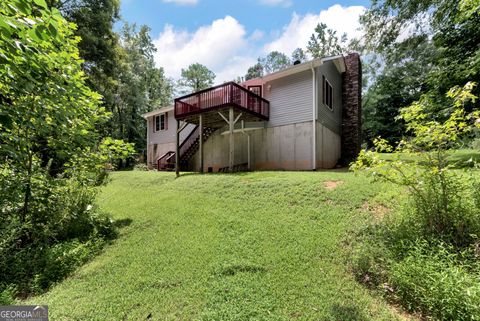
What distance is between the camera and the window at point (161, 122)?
19.4 metres

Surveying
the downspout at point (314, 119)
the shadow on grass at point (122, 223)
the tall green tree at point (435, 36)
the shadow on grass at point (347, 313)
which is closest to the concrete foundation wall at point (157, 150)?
the downspout at point (314, 119)

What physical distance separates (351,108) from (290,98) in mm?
5065

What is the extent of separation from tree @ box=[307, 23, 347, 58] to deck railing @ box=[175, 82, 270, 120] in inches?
872

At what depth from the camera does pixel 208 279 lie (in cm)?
370

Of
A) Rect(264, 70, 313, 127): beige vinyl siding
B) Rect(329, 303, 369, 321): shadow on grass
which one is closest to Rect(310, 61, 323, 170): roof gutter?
Rect(264, 70, 313, 127): beige vinyl siding

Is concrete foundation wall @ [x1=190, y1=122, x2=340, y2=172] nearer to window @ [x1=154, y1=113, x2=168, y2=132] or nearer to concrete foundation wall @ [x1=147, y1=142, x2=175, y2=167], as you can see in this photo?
concrete foundation wall @ [x1=147, y1=142, x2=175, y2=167]

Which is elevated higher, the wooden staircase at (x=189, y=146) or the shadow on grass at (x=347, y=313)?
the wooden staircase at (x=189, y=146)

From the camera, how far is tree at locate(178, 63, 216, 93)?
37406mm

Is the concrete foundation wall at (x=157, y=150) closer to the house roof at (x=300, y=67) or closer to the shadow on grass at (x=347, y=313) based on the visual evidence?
the house roof at (x=300, y=67)

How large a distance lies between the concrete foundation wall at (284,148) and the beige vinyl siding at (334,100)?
1.41ft

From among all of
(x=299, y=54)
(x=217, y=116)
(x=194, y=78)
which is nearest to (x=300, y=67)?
(x=217, y=116)

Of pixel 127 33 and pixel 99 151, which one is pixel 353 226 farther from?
pixel 127 33

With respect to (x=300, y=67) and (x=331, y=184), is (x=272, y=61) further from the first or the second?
(x=331, y=184)

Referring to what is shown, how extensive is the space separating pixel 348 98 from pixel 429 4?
18.2 ft
